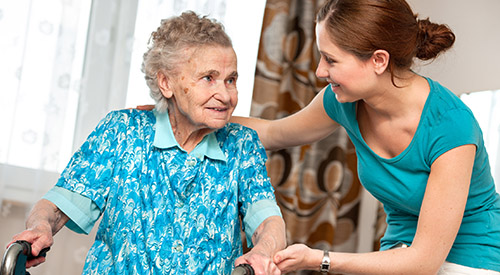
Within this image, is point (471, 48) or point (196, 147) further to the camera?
point (471, 48)

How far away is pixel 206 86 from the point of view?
160cm

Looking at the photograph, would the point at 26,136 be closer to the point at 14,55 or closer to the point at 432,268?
the point at 14,55

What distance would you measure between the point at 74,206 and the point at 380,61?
92 centimetres

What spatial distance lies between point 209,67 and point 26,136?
143 centimetres

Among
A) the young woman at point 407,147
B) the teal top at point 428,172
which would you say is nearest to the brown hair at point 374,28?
the young woman at point 407,147

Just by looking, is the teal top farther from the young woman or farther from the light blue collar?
the light blue collar

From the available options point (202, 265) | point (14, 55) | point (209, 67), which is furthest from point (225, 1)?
point (202, 265)

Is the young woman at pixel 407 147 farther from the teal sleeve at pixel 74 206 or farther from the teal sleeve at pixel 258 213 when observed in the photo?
the teal sleeve at pixel 74 206

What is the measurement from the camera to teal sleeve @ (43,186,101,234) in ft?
4.86

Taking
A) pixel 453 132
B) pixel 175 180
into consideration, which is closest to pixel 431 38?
pixel 453 132

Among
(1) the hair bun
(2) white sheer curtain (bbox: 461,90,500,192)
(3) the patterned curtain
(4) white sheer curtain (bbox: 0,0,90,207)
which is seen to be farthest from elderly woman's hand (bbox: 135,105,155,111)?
(2) white sheer curtain (bbox: 461,90,500,192)

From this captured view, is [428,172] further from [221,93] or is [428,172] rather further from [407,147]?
[221,93]

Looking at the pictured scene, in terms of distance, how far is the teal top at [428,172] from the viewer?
154 cm

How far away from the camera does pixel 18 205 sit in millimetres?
2639
